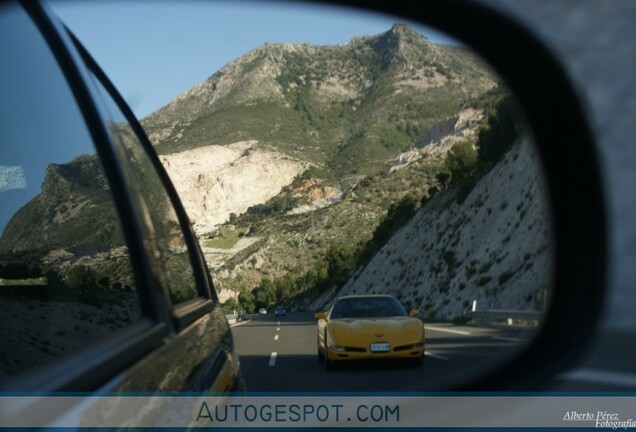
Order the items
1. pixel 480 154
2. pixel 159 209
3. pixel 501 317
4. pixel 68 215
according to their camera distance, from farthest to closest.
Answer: pixel 480 154 → pixel 501 317 → pixel 159 209 → pixel 68 215

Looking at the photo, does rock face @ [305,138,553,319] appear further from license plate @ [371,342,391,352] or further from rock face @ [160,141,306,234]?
rock face @ [160,141,306,234]

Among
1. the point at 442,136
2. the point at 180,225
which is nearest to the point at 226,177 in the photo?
the point at 442,136

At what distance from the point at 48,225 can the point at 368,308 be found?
1054 centimetres

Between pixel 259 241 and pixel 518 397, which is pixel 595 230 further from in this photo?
pixel 259 241

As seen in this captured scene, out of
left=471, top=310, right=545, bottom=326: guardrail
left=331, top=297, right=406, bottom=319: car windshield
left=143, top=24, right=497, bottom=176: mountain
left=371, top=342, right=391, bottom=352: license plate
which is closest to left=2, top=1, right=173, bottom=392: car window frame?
left=371, top=342, right=391, bottom=352: license plate

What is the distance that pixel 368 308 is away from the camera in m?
13.1

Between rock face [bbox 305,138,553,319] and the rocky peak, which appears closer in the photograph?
rock face [bbox 305,138,553,319]

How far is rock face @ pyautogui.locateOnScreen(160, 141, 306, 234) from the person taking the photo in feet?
350

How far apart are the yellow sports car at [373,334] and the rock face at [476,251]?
46.2ft

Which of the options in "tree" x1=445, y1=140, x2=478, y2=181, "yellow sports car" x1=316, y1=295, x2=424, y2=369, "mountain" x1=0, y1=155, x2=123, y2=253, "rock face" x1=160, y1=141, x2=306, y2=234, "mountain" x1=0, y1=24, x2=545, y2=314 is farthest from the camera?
"rock face" x1=160, y1=141, x2=306, y2=234

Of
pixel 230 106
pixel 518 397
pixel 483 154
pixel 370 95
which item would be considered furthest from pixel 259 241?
pixel 518 397

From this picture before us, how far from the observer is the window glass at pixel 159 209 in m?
3.40

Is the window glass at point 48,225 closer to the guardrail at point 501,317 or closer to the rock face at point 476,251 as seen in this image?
the guardrail at point 501,317

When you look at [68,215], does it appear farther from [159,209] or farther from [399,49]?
[399,49]
